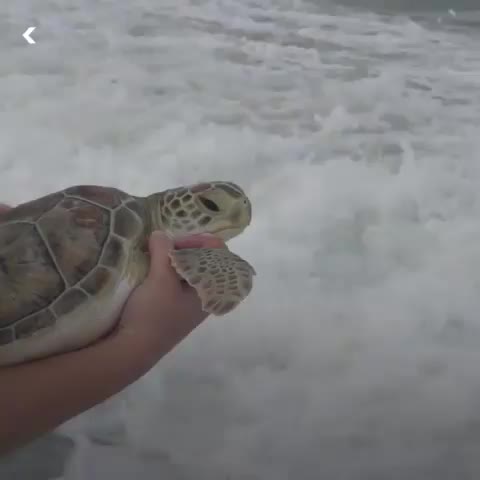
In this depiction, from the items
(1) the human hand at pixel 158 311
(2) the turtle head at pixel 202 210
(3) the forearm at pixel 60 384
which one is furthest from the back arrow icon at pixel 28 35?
(3) the forearm at pixel 60 384

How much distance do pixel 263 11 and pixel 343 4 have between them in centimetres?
74

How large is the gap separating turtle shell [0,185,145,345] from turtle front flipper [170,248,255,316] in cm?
8

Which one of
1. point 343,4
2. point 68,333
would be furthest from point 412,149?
point 343,4

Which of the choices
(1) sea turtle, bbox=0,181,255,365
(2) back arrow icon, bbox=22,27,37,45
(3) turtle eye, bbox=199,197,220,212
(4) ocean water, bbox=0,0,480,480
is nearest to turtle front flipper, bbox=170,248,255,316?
(1) sea turtle, bbox=0,181,255,365

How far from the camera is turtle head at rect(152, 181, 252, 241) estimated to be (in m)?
0.98

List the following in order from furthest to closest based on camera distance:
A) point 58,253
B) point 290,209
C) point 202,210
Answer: point 290,209 → point 202,210 → point 58,253

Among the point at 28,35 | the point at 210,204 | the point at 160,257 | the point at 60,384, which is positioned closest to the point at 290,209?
the point at 210,204

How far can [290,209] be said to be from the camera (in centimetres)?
200

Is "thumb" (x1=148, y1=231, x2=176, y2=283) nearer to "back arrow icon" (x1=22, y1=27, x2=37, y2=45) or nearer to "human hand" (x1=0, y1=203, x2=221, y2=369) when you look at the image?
"human hand" (x1=0, y1=203, x2=221, y2=369)

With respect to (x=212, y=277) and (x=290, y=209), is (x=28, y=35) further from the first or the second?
(x=212, y=277)

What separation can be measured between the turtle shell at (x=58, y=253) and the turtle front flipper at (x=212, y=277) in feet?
0.28

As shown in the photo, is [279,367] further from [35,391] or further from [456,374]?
[35,391]

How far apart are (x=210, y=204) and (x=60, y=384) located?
1.15 feet

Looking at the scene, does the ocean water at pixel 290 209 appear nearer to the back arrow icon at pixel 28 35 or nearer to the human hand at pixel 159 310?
the back arrow icon at pixel 28 35
